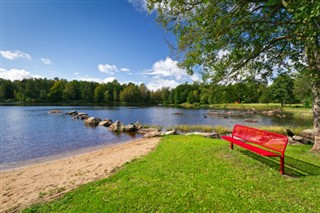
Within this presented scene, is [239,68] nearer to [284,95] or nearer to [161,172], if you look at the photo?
[161,172]

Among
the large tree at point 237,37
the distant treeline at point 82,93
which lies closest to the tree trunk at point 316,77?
the large tree at point 237,37

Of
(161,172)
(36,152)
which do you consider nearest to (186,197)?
(161,172)

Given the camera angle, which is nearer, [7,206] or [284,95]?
[7,206]

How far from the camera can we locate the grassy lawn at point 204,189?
425 centimetres

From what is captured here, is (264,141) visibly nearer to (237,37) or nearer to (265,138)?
(265,138)

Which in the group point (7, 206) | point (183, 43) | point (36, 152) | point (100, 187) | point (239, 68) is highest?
→ point (183, 43)

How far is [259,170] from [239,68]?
4945 mm

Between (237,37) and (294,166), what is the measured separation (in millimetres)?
5713

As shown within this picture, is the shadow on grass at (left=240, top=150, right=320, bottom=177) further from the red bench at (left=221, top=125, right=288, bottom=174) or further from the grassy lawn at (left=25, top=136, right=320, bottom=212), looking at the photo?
the red bench at (left=221, top=125, right=288, bottom=174)

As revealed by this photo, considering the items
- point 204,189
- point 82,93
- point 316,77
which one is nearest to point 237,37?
point 316,77

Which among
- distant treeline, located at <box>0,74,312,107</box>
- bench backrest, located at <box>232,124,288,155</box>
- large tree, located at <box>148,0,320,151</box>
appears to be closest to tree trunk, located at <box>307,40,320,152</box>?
large tree, located at <box>148,0,320,151</box>

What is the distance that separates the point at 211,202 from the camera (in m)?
4.35

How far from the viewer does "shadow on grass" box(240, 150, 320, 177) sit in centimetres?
603

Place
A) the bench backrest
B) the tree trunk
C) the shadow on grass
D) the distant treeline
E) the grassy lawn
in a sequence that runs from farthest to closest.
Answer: the distant treeline → the tree trunk → the bench backrest → the shadow on grass → the grassy lawn
